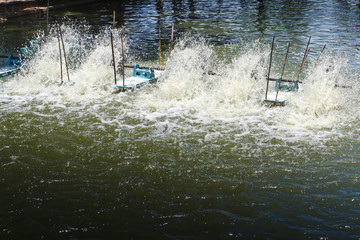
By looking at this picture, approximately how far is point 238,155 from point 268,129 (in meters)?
1.82

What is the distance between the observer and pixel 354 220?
20.3 ft

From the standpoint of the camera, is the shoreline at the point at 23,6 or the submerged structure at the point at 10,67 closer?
the submerged structure at the point at 10,67

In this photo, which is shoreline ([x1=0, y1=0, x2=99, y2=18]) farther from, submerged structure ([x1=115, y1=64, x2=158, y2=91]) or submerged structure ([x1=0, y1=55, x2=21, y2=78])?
submerged structure ([x1=115, y1=64, x2=158, y2=91])

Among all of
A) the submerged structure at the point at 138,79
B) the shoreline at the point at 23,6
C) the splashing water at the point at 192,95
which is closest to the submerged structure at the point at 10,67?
the splashing water at the point at 192,95

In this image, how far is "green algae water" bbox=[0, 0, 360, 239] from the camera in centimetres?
625

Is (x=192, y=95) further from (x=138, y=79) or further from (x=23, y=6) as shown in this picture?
(x=23, y=6)

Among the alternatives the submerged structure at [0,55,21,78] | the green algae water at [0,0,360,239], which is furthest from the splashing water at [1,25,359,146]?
the submerged structure at [0,55,21,78]

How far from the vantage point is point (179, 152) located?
28.3ft

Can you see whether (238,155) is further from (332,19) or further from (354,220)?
(332,19)

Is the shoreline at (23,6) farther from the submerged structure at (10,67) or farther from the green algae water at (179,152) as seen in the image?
the green algae water at (179,152)

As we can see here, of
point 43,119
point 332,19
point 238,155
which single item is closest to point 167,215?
point 238,155

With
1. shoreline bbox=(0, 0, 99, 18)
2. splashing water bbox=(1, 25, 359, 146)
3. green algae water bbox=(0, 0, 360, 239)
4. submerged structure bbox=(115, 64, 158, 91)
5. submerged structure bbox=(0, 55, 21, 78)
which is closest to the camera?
green algae water bbox=(0, 0, 360, 239)

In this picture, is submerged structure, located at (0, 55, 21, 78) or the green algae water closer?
the green algae water

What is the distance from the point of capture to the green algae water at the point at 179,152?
6246mm
